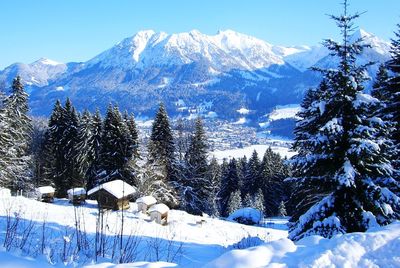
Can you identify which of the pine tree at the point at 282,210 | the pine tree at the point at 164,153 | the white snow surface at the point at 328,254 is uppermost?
the pine tree at the point at 164,153

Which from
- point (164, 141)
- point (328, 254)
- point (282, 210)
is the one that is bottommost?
point (282, 210)

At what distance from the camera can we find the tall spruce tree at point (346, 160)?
12.7 m

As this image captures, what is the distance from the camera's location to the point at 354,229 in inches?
501

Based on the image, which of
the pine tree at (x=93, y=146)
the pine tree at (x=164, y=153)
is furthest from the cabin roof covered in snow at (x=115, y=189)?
the pine tree at (x=93, y=146)

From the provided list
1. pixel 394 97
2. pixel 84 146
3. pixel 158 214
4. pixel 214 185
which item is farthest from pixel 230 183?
pixel 394 97

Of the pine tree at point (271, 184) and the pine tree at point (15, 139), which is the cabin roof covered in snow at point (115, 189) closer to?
the pine tree at point (15, 139)

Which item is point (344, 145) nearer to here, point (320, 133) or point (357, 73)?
point (320, 133)

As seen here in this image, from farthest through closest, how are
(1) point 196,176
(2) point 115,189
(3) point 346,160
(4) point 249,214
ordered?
(4) point 249,214 → (1) point 196,176 → (2) point 115,189 → (3) point 346,160

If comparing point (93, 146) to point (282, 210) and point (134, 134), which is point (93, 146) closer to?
point (134, 134)

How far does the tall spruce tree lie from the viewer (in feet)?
41.5

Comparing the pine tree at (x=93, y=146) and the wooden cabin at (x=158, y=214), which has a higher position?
the pine tree at (x=93, y=146)

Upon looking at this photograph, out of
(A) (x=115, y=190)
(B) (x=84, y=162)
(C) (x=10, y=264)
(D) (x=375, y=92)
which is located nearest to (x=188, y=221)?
(A) (x=115, y=190)

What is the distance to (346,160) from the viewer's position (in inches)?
511

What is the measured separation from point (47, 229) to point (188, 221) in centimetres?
1879
